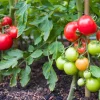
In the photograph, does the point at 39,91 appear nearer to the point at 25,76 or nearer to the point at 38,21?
the point at 25,76

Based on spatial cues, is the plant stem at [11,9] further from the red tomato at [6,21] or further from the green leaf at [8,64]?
the green leaf at [8,64]

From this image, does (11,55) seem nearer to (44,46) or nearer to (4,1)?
(44,46)

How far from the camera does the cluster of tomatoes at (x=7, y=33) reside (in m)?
1.47

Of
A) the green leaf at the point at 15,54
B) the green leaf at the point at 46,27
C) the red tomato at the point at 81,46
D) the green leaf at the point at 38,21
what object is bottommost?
the green leaf at the point at 15,54

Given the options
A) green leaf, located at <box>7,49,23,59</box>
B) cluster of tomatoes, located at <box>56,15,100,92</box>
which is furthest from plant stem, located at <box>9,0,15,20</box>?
cluster of tomatoes, located at <box>56,15,100,92</box>

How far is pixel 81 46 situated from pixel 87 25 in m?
0.12

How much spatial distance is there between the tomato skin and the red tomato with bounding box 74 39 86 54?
4 cm

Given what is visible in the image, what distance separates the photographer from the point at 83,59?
3.93 feet

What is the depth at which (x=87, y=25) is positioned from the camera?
1153 mm

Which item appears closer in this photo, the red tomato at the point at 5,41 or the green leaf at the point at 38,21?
the green leaf at the point at 38,21

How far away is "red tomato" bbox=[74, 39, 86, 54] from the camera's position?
1.22 metres

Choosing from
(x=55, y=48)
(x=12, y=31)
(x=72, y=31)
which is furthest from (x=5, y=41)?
(x=72, y=31)

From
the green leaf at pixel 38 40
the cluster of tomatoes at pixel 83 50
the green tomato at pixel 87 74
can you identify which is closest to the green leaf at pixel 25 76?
the green leaf at pixel 38 40

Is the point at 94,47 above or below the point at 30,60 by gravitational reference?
above
